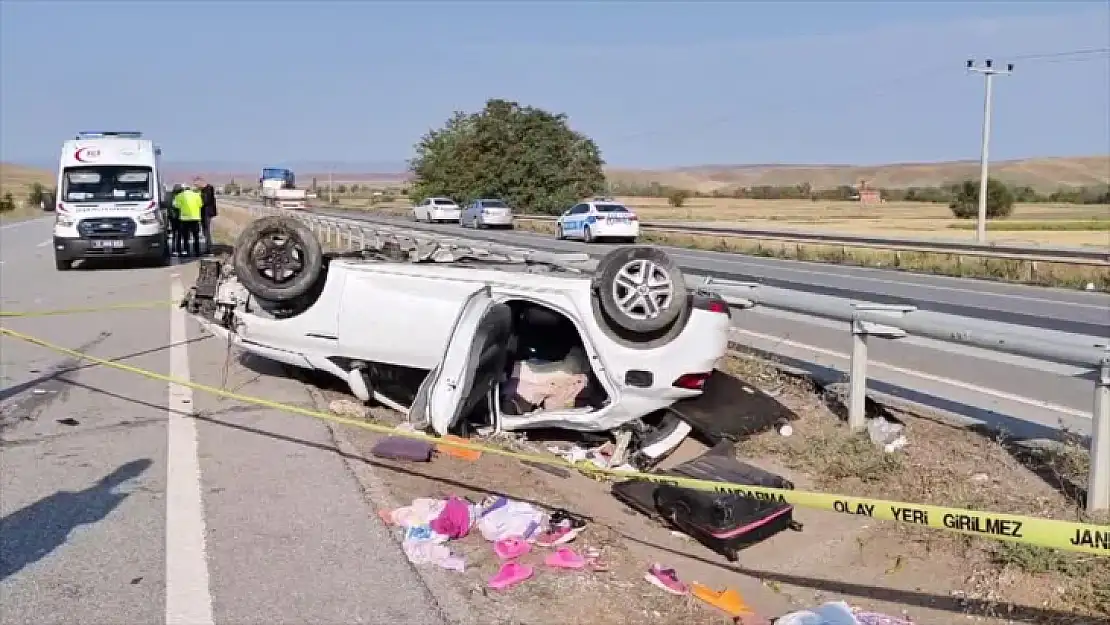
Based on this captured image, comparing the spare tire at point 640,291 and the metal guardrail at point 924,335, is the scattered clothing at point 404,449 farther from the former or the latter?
the metal guardrail at point 924,335

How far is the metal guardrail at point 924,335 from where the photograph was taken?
4.79 meters

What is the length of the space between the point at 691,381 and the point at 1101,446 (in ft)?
7.93

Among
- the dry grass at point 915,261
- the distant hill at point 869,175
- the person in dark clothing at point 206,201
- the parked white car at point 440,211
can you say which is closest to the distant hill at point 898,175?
the distant hill at point 869,175

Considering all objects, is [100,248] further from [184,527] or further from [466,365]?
[184,527]

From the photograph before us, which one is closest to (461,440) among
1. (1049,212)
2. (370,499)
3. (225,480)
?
(370,499)

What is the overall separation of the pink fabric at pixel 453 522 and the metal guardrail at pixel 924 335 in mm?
2743

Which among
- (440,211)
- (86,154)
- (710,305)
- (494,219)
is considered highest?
(86,154)

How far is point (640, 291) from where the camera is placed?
656cm

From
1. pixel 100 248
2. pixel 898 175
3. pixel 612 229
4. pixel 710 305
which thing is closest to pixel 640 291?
pixel 710 305

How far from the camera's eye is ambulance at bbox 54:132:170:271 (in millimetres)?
20750

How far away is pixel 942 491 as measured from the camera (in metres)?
5.48

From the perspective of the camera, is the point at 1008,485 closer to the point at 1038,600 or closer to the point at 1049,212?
the point at 1038,600

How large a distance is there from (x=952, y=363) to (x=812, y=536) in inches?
175

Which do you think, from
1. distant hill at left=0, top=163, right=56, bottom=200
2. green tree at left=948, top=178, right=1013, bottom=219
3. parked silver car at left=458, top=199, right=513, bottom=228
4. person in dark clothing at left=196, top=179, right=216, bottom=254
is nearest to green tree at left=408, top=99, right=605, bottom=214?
parked silver car at left=458, top=199, right=513, bottom=228
